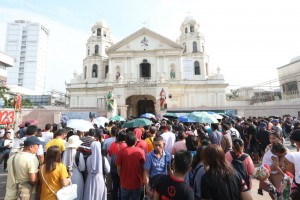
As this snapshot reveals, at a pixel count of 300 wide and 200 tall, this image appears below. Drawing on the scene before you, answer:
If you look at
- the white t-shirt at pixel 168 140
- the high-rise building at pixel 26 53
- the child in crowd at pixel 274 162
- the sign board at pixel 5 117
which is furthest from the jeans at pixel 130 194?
the high-rise building at pixel 26 53

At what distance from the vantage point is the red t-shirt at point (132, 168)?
4008mm

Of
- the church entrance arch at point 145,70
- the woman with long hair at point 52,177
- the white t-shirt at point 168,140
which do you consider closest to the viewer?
the woman with long hair at point 52,177

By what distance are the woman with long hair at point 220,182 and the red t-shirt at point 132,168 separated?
1.77m

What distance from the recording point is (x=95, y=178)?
155 inches

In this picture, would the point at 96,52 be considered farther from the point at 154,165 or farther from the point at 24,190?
the point at 24,190

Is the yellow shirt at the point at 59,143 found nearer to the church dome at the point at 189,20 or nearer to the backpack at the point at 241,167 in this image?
the backpack at the point at 241,167

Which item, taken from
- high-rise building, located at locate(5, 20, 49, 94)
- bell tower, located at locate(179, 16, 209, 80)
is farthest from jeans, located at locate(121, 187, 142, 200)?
high-rise building, located at locate(5, 20, 49, 94)

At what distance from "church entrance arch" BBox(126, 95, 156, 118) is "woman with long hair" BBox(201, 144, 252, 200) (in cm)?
3035

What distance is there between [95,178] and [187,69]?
104ft

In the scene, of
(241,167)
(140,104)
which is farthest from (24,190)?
(140,104)

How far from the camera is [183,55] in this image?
35844 millimetres

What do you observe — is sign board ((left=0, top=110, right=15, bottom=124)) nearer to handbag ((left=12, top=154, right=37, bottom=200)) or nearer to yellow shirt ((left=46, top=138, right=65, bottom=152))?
yellow shirt ((left=46, top=138, right=65, bottom=152))

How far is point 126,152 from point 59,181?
1.31m

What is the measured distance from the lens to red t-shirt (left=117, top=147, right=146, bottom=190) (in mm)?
4008
